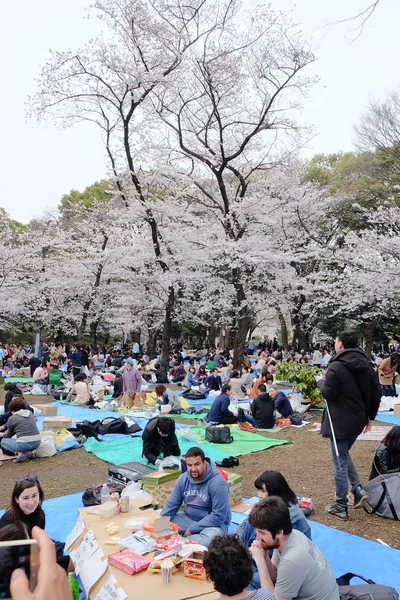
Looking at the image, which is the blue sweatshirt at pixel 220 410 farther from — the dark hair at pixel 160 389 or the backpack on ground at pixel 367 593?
the backpack on ground at pixel 367 593

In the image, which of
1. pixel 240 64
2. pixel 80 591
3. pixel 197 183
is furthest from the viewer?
pixel 197 183

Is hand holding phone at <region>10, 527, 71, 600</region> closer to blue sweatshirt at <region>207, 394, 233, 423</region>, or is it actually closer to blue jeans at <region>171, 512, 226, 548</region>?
blue jeans at <region>171, 512, 226, 548</region>

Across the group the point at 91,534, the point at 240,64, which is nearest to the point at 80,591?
the point at 91,534

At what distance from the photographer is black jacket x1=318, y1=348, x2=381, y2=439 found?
4.45 m

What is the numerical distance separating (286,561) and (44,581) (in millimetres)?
1425

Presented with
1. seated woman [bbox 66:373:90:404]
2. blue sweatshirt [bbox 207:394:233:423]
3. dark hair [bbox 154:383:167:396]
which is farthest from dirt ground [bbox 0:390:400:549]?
seated woman [bbox 66:373:90:404]

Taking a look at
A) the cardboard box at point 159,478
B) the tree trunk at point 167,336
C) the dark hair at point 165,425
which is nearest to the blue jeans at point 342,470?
the cardboard box at point 159,478

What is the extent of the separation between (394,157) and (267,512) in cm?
1830

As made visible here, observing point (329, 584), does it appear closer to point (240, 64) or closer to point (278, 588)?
point (278, 588)

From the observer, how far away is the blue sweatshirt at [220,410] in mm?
8773

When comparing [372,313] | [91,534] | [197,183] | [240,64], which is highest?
[240,64]

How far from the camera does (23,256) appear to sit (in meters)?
21.4

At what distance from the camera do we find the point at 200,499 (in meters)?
3.73

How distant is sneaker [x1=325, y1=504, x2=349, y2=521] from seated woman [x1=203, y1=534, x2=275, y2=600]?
260cm
